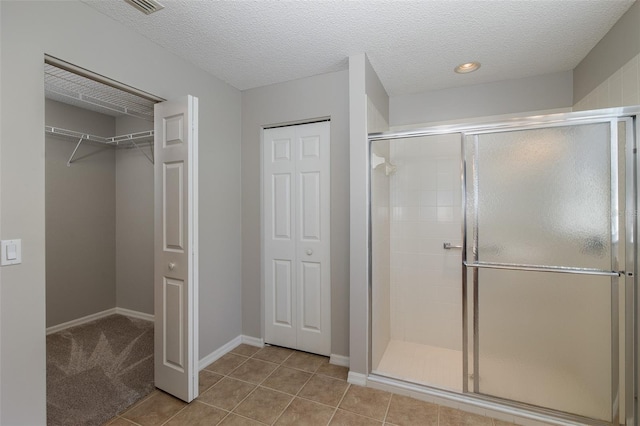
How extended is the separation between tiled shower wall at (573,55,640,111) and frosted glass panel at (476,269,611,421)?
111cm

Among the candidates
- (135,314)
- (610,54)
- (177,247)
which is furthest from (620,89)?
(135,314)

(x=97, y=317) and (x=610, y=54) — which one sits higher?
(x=610, y=54)

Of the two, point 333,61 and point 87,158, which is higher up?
point 333,61

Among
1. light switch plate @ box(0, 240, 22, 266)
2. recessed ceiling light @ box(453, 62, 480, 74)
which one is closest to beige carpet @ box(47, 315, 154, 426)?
light switch plate @ box(0, 240, 22, 266)

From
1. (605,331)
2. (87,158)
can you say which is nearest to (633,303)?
(605,331)

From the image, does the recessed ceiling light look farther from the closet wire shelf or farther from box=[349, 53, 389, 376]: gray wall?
the closet wire shelf

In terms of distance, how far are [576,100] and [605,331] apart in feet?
6.07

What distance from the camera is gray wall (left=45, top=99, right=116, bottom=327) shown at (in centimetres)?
319

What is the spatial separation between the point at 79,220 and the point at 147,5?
2788mm

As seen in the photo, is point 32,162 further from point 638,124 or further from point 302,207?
point 638,124

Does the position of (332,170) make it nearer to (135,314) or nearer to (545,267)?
(545,267)

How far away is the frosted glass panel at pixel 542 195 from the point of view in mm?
1755

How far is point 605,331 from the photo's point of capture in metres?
1.75

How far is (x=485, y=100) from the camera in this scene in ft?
9.09
